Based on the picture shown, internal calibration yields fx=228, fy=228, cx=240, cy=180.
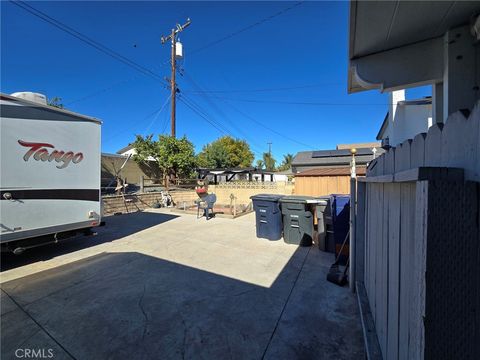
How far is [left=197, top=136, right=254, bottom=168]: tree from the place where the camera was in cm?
2912

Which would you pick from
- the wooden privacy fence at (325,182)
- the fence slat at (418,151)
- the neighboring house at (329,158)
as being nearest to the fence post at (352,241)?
the fence slat at (418,151)

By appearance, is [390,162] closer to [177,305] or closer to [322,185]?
[177,305]

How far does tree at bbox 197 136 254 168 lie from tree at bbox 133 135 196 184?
908cm

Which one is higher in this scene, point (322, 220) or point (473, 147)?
point (473, 147)

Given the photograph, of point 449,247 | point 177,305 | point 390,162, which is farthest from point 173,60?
point 449,247

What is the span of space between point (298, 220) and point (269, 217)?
0.73 metres

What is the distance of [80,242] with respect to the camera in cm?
582

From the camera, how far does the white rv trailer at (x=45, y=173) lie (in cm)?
388

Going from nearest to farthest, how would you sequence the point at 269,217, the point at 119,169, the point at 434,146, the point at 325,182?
the point at 434,146 < the point at 269,217 < the point at 325,182 < the point at 119,169

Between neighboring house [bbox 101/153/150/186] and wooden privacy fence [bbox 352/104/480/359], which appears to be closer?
wooden privacy fence [bbox 352/104/480/359]

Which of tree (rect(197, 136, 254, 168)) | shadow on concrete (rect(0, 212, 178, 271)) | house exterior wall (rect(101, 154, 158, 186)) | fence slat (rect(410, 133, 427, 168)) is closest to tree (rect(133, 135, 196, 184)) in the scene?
house exterior wall (rect(101, 154, 158, 186))

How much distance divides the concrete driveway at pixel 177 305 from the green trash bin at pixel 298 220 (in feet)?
1.04

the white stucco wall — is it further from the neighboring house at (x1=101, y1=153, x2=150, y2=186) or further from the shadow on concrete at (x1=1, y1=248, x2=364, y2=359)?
the neighboring house at (x1=101, y1=153, x2=150, y2=186)

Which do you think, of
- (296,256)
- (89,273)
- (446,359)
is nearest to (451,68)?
(446,359)
